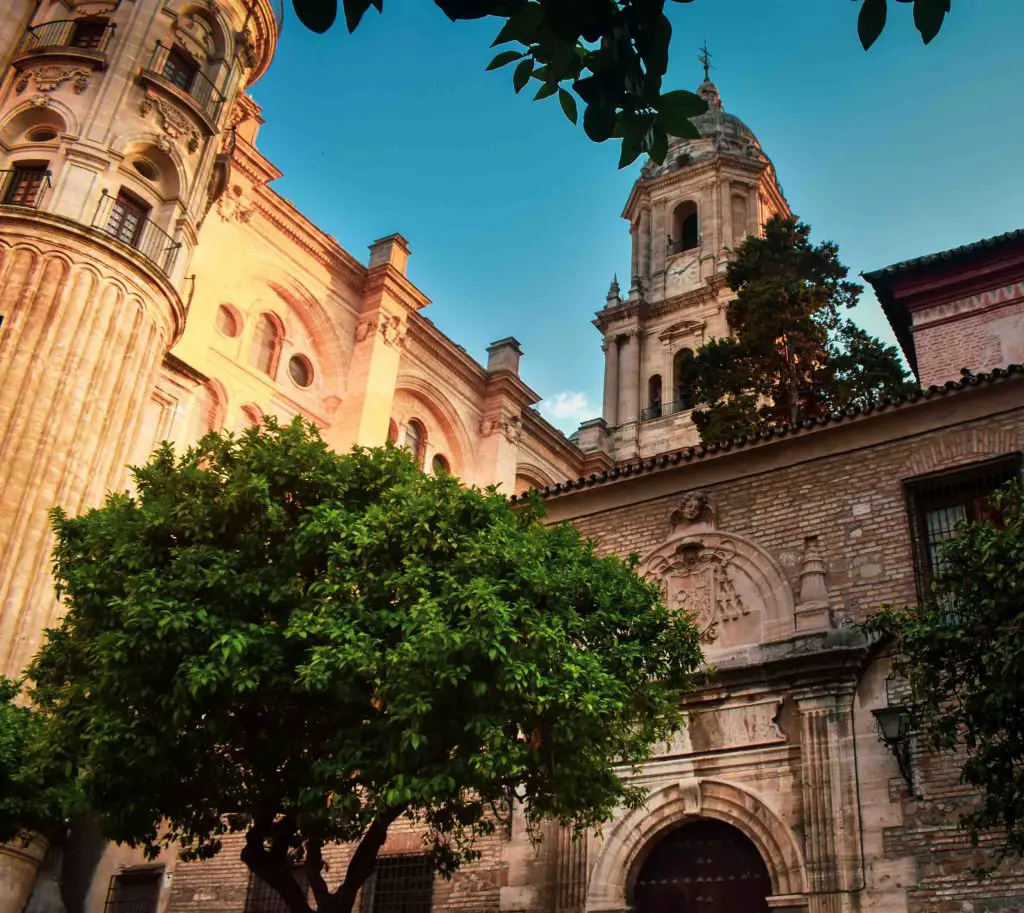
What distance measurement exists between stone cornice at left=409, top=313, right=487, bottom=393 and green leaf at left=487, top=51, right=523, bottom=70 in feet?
89.0

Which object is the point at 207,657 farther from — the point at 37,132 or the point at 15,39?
the point at 15,39

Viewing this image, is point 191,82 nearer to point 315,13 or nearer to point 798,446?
point 798,446

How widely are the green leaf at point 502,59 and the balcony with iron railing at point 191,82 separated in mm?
20161

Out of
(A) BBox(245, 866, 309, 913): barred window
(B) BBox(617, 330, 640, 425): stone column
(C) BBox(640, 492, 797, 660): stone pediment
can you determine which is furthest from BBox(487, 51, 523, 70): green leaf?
(B) BBox(617, 330, 640, 425): stone column

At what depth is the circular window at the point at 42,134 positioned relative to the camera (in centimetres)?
2077

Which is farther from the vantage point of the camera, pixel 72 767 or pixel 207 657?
pixel 72 767

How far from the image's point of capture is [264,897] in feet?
51.2

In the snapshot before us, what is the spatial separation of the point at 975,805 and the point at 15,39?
71.3 feet

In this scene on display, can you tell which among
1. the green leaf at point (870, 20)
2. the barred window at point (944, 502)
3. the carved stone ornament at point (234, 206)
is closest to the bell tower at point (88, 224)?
the carved stone ornament at point (234, 206)

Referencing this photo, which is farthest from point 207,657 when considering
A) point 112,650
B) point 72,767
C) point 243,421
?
point 243,421

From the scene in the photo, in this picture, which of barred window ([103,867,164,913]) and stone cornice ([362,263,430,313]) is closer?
barred window ([103,867,164,913])

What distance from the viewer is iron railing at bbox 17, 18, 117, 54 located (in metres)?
21.9

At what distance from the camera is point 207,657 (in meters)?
9.57

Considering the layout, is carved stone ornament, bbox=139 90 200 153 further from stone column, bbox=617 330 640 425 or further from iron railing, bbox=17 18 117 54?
stone column, bbox=617 330 640 425
